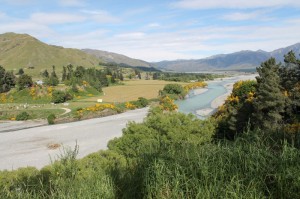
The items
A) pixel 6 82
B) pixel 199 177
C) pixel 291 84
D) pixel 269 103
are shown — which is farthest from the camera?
pixel 6 82

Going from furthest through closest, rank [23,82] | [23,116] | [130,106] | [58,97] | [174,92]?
1. [174,92]
2. [23,82]
3. [58,97]
4. [130,106]
5. [23,116]

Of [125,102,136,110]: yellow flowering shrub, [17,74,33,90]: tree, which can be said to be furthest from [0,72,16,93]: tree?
[125,102,136,110]: yellow flowering shrub

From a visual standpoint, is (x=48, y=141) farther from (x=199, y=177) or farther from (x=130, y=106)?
(x=199, y=177)

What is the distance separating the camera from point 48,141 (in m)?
62.3

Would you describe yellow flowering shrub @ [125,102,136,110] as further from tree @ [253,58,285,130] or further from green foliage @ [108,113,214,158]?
green foliage @ [108,113,214,158]

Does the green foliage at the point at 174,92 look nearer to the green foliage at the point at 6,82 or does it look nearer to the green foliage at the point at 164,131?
the green foliage at the point at 6,82

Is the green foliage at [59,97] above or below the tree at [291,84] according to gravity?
below

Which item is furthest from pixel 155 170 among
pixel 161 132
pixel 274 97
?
pixel 274 97

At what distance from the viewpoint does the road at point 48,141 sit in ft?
159

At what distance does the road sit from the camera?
159 ft

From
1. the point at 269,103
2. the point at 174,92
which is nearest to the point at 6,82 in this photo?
the point at 174,92

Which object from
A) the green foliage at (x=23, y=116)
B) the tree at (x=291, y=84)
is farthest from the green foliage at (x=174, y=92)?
the tree at (x=291, y=84)

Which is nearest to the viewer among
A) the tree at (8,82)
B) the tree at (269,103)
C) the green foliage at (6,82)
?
the tree at (269,103)

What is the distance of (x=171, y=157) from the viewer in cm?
721
